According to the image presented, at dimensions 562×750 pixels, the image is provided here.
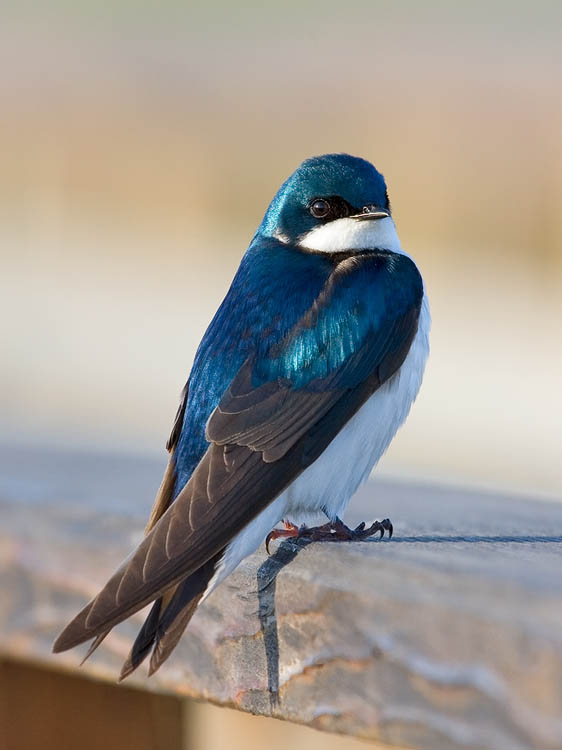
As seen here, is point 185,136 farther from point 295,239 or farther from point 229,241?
point 295,239

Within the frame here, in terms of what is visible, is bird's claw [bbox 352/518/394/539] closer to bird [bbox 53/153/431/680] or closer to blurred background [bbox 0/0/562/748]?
bird [bbox 53/153/431/680]

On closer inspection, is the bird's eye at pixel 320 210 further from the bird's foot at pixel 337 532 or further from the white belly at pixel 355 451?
the bird's foot at pixel 337 532

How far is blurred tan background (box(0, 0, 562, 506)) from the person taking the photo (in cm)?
716

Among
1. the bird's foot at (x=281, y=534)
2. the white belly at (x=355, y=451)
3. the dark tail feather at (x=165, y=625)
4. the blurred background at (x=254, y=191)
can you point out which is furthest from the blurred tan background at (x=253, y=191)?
the dark tail feather at (x=165, y=625)

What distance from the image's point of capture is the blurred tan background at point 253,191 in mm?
7160

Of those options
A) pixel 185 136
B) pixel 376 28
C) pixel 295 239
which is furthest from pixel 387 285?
pixel 376 28

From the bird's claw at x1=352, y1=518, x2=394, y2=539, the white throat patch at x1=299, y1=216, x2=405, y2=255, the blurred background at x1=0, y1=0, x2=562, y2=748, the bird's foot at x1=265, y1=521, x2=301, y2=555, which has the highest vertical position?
the white throat patch at x1=299, y1=216, x2=405, y2=255

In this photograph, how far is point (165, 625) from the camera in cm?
152

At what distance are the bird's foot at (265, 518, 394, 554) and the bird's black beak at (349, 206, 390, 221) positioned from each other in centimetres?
57

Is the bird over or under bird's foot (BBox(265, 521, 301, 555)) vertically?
over

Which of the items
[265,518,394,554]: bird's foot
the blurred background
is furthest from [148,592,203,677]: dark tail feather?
the blurred background

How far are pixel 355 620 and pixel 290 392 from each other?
805 millimetres

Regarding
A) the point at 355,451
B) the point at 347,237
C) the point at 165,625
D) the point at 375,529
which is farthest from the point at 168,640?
the point at 347,237

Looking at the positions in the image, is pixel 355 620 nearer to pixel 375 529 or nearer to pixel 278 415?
pixel 375 529
